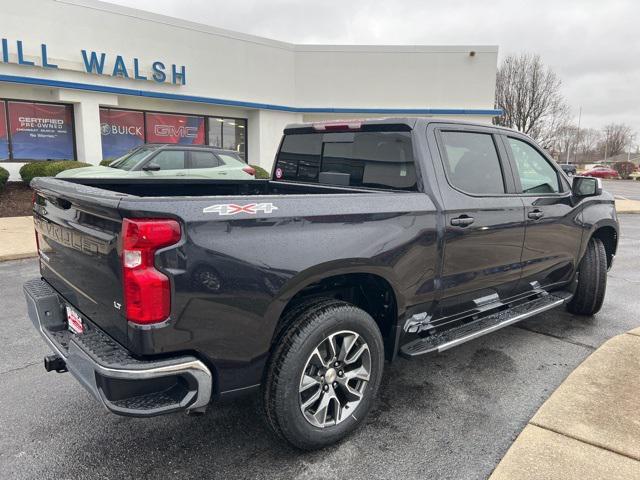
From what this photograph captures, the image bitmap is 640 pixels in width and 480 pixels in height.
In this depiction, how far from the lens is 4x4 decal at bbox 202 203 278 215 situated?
2293mm

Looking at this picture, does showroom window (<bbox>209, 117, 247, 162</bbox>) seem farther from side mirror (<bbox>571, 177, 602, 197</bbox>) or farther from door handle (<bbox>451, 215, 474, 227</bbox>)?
door handle (<bbox>451, 215, 474, 227</bbox>)

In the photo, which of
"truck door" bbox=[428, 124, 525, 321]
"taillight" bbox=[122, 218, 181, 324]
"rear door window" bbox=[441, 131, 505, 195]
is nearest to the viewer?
"taillight" bbox=[122, 218, 181, 324]

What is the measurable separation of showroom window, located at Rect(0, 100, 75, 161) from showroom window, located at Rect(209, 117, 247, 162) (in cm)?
507

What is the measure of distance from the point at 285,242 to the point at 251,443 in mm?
1262

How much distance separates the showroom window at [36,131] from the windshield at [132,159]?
5496 millimetres

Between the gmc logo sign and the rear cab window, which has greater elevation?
the gmc logo sign

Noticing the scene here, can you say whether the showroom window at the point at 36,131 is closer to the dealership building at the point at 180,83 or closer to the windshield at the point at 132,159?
the dealership building at the point at 180,83

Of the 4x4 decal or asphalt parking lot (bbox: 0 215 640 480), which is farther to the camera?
asphalt parking lot (bbox: 0 215 640 480)

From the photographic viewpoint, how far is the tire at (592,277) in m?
5.00

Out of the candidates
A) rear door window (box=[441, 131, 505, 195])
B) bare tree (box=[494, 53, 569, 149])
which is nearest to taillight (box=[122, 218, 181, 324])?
rear door window (box=[441, 131, 505, 195])

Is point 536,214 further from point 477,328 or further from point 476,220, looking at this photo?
point 477,328

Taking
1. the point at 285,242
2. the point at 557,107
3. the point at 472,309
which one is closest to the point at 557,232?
the point at 472,309

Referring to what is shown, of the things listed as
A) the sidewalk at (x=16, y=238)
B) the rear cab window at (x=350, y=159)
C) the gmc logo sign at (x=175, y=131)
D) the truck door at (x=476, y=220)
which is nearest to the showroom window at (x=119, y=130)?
the gmc logo sign at (x=175, y=131)

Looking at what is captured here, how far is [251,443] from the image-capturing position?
2900mm
